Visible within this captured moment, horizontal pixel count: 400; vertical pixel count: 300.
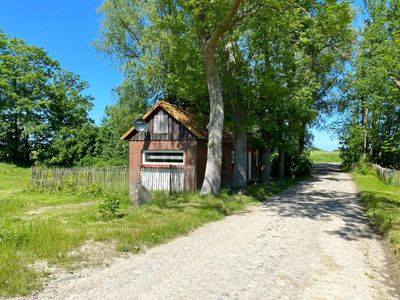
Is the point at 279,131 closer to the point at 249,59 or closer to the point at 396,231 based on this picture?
the point at 249,59

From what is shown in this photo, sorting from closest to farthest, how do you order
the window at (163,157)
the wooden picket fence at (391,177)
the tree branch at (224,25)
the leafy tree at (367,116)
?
the tree branch at (224,25) → the window at (163,157) → the wooden picket fence at (391,177) → the leafy tree at (367,116)

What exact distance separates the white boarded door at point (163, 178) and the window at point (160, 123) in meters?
2.22

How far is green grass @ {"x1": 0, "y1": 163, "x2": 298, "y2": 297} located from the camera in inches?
242

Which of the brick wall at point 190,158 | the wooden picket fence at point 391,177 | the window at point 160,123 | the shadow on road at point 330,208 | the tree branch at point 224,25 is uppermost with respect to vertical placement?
the tree branch at point 224,25

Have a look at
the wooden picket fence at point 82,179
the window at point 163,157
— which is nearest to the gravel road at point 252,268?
the wooden picket fence at point 82,179

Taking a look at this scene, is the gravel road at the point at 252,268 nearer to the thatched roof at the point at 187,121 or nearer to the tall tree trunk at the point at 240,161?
the tall tree trunk at the point at 240,161

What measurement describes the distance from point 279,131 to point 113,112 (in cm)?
1257

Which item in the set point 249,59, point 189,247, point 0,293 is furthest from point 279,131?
point 0,293

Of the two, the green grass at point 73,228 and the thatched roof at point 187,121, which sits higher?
the thatched roof at point 187,121

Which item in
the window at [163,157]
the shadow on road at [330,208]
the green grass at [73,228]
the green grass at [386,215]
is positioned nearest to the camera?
the green grass at [73,228]

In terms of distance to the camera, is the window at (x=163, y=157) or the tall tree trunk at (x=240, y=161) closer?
the tall tree trunk at (x=240, y=161)

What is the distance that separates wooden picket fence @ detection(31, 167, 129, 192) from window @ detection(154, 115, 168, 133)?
3190 millimetres

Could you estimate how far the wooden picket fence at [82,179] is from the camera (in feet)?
59.0

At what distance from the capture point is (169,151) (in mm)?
19766
